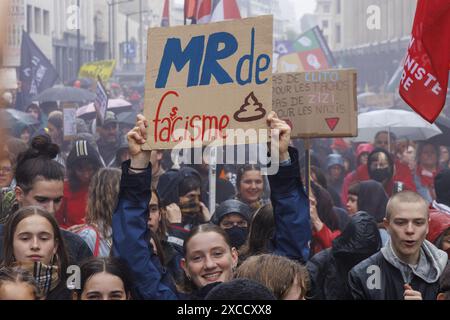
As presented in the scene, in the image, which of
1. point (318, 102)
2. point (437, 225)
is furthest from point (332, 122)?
point (437, 225)

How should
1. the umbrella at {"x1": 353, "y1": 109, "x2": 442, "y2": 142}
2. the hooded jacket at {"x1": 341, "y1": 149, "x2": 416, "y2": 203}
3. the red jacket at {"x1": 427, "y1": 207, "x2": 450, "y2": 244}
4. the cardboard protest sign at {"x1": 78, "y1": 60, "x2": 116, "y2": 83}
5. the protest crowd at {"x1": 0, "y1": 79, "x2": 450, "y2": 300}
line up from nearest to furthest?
the protest crowd at {"x1": 0, "y1": 79, "x2": 450, "y2": 300} → the red jacket at {"x1": 427, "y1": 207, "x2": 450, "y2": 244} → the hooded jacket at {"x1": 341, "y1": 149, "x2": 416, "y2": 203} → the umbrella at {"x1": 353, "y1": 109, "x2": 442, "y2": 142} → the cardboard protest sign at {"x1": 78, "y1": 60, "x2": 116, "y2": 83}

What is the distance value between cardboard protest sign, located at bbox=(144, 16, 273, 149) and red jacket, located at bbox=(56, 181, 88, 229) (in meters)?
2.47

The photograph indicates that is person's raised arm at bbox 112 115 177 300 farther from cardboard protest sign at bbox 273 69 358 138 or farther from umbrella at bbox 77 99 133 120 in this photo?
umbrella at bbox 77 99 133 120

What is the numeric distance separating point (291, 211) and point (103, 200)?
1.31 m

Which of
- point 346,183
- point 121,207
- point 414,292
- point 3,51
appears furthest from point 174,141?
point 346,183

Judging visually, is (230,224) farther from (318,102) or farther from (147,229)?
(147,229)

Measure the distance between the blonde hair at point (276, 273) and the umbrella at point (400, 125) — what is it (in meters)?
8.14

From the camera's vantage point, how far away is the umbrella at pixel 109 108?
48.1ft

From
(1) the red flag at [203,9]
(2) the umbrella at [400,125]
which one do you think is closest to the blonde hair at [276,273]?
(1) the red flag at [203,9]

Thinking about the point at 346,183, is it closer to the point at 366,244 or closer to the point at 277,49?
the point at 366,244

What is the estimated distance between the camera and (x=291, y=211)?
4.36 meters

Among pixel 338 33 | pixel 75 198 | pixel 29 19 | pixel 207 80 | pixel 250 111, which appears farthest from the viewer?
pixel 338 33

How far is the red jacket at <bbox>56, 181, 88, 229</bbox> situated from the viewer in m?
6.83

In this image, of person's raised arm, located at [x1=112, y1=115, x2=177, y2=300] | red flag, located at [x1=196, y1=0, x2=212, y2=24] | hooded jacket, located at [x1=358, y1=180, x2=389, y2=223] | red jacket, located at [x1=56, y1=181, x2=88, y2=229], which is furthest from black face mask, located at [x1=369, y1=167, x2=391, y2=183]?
person's raised arm, located at [x1=112, y1=115, x2=177, y2=300]
